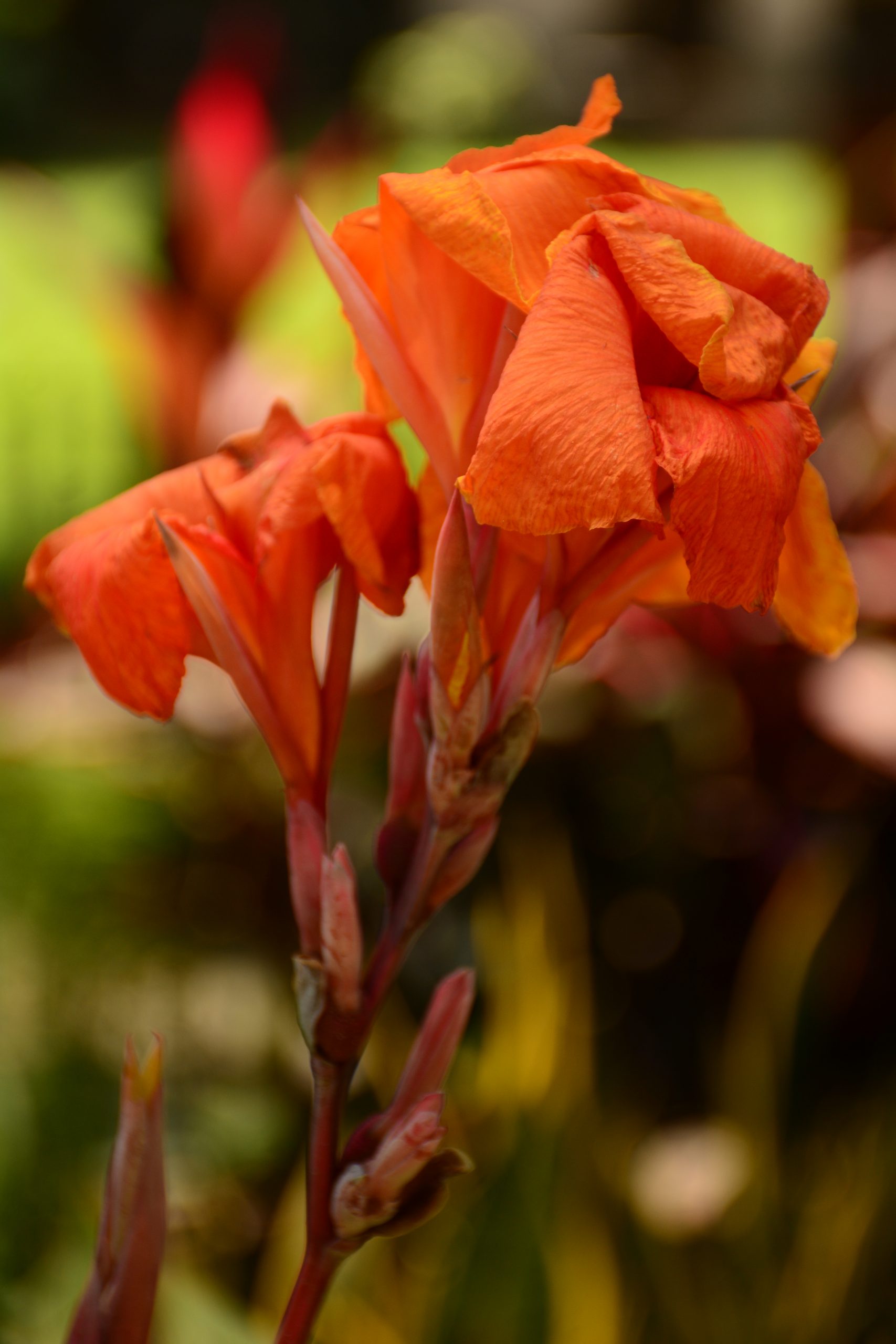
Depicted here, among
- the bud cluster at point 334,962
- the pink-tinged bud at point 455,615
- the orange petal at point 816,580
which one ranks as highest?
the pink-tinged bud at point 455,615

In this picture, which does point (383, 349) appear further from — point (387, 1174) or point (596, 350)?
point (387, 1174)

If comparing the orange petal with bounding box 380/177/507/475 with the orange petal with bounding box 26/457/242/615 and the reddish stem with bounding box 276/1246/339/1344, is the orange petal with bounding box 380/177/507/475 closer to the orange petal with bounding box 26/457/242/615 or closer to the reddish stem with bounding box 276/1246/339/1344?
the orange petal with bounding box 26/457/242/615

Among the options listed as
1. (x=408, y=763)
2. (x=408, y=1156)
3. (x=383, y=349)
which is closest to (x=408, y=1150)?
(x=408, y=1156)

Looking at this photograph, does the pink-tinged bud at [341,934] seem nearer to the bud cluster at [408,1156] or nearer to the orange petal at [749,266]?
the bud cluster at [408,1156]

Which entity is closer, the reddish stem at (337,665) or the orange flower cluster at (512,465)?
the orange flower cluster at (512,465)

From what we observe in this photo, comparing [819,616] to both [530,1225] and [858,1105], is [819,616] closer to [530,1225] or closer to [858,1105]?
[530,1225]

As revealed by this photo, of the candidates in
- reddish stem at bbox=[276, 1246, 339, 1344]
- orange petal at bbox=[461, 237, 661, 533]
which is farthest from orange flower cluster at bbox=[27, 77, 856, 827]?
reddish stem at bbox=[276, 1246, 339, 1344]

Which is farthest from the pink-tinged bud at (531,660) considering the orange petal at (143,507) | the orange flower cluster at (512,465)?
the orange petal at (143,507)

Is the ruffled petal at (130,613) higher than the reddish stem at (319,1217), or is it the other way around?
the ruffled petal at (130,613)
